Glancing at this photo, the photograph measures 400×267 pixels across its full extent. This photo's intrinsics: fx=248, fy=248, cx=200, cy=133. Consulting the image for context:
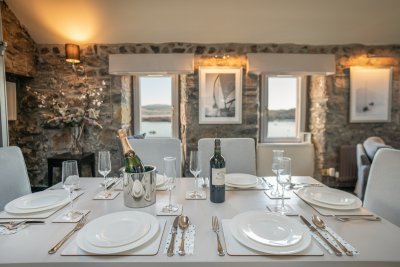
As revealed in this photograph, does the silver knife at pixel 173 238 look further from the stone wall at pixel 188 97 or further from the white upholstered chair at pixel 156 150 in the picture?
the stone wall at pixel 188 97

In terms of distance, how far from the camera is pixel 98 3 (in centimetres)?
284

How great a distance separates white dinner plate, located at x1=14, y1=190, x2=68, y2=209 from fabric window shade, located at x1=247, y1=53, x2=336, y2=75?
2726 millimetres

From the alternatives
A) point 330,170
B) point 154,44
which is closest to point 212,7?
point 154,44

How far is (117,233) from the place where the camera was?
85 cm

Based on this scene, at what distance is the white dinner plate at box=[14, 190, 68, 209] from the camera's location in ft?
3.61

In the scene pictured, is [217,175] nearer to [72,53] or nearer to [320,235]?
[320,235]

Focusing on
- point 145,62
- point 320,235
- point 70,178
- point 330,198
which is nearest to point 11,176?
point 70,178

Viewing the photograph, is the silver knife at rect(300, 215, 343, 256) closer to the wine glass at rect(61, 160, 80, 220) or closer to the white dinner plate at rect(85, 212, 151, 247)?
the white dinner plate at rect(85, 212, 151, 247)

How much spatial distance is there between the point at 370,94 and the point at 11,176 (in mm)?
4129

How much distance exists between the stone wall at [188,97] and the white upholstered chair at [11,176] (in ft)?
6.24

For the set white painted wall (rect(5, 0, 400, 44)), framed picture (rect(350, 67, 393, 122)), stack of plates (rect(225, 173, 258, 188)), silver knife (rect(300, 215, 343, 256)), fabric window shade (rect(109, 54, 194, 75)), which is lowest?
silver knife (rect(300, 215, 343, 256))

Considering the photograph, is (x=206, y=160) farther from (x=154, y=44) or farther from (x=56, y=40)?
(x=56, y=40)

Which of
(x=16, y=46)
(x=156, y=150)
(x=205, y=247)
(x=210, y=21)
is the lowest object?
(x=205, y=247)

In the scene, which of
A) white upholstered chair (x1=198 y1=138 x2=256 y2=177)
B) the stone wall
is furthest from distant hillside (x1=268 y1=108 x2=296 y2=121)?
white upholstered chair (x1=198 y1=138 x2=256 y2=177)
